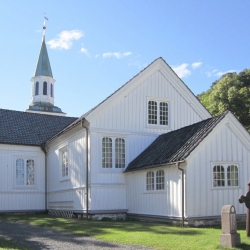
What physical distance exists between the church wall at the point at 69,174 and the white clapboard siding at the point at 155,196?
2420mm

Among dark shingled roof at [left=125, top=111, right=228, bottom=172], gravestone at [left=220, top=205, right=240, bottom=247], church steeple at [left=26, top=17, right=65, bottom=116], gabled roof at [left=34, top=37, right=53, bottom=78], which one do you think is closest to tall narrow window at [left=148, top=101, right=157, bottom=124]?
dark shingled roof at [left=125, top=111, right=228, bottom=172]

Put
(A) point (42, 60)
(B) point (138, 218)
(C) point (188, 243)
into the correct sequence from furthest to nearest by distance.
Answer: (A) point (42, 60) < (B) point (138, 218) < (C) point (188, 243)

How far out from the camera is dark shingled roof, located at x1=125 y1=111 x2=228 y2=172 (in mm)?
15734

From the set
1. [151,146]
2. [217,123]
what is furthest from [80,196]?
[217,123]

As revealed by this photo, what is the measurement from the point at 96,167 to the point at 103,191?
121cm

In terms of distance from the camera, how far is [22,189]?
24.8 meters

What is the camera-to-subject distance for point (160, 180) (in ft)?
55.4

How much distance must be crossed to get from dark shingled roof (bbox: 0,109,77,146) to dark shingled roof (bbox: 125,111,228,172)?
29.9ft

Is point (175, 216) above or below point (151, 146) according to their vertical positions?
below

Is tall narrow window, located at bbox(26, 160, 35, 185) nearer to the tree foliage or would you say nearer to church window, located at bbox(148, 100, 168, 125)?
church window, located at bbox(148, 100, 168, 125)

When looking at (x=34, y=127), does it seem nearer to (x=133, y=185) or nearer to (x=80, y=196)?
(x=80, y=196)

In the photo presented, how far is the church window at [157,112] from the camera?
827 inches

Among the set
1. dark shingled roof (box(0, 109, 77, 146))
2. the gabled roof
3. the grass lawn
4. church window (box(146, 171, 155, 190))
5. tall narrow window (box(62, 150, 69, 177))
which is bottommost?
the grass lawn

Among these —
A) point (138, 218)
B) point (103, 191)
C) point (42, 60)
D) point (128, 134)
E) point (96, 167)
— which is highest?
point (42, 60)
